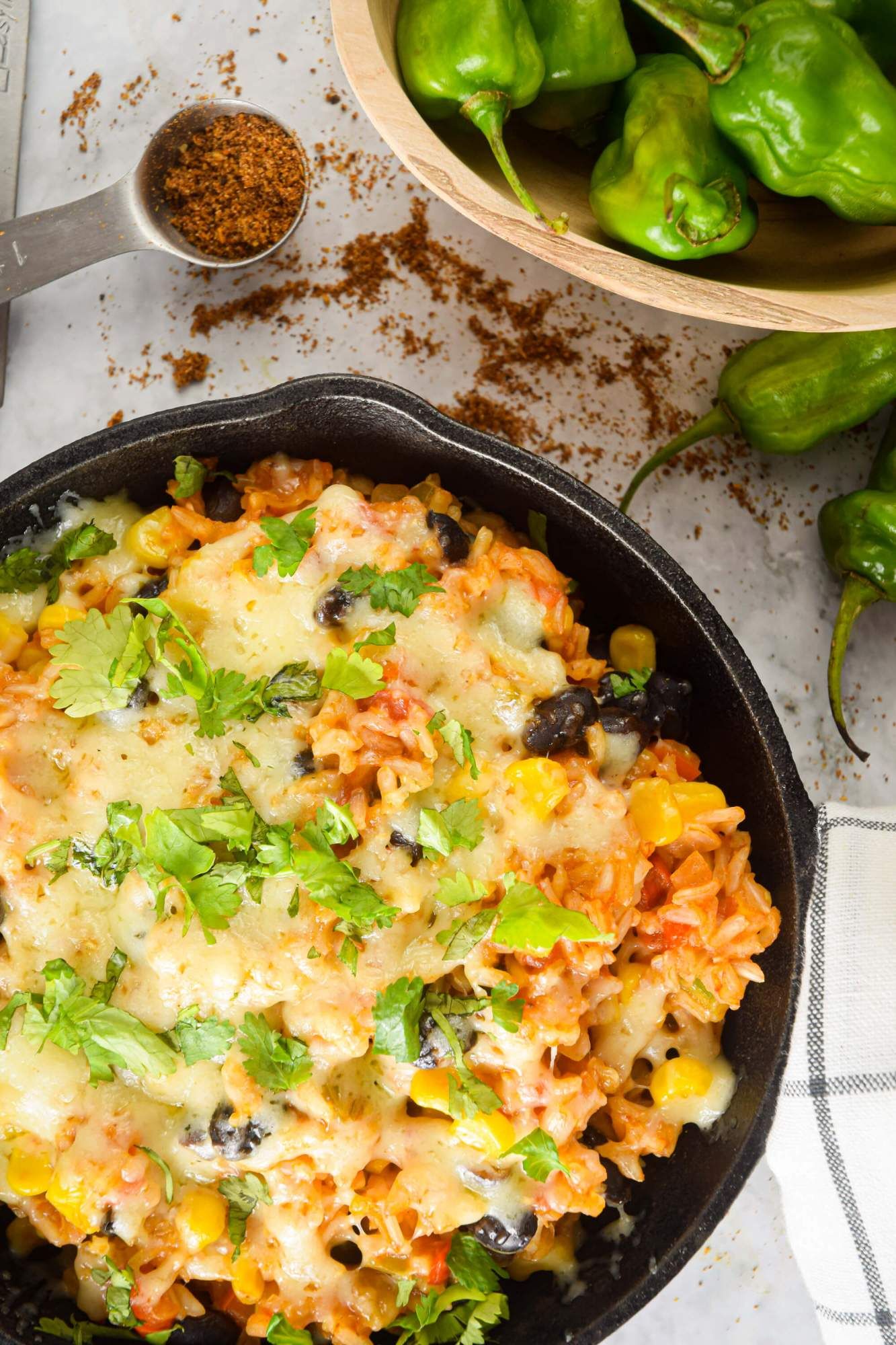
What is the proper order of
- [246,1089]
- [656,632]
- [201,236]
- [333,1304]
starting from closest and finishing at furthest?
[246,1089], [333,1304], [656,632], [201,236]

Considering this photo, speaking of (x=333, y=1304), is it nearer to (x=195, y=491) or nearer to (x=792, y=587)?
(x=195, y=491)

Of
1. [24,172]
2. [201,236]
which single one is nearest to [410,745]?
[201,236]

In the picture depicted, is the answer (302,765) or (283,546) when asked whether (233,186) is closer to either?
(283,546)

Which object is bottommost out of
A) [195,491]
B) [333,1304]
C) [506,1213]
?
[333,1304]

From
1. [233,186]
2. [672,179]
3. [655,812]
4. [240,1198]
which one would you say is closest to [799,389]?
[672,179]

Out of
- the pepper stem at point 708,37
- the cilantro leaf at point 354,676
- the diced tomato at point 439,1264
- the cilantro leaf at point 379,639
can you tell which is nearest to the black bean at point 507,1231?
the diced tomato at point 439,1264

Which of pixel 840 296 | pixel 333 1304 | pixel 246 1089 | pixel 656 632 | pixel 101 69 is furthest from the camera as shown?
pixel 101 69

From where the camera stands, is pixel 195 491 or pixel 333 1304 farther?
pixel 195 491
